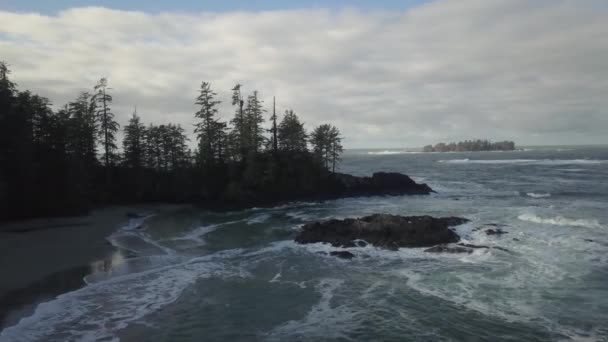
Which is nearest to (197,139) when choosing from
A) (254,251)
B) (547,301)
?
(254,251)

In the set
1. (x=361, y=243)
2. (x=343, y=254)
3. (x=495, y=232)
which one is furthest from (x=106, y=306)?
(x=495, y=232)

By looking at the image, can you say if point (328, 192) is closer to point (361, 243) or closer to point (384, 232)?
point (384, 232)

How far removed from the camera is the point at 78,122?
4216cm

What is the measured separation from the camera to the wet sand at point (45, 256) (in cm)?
1418

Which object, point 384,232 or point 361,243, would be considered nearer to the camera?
point 361,243

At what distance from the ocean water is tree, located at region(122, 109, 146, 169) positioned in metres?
19.6

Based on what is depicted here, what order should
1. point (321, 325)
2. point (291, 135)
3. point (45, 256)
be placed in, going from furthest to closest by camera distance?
point (291, 135) → point (45, 256) → point (321, 325)

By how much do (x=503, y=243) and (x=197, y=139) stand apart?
36.6m

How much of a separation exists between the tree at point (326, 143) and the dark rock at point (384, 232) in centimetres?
3084

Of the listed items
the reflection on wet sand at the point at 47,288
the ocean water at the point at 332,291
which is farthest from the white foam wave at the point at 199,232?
the reflection on wet sand at the point at 47,288

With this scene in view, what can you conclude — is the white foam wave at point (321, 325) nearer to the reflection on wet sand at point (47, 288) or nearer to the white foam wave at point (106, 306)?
the white foam wave at point (106, 306)

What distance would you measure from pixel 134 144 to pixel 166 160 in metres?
4.32

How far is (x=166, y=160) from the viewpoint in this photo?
163 feet

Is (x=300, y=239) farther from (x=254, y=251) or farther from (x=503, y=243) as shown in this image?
(x=503, y=243)
